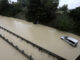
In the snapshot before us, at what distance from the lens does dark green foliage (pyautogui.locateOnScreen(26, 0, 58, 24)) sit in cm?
1465

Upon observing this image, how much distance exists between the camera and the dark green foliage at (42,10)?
14.6 meters

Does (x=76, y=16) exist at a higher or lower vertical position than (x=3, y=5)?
lower

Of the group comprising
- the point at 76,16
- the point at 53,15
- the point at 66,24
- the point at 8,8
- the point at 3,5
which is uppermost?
the point at 3,5

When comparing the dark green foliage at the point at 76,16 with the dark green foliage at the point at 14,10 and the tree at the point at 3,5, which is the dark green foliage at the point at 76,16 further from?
the tree at the point at 3,5

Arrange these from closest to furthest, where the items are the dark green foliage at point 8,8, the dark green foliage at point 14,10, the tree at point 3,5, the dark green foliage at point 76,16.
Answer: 1. the dark green foliage at point 76,16
2. the dark green foliage at point 14,10
3. the dark green foliage at point 8,8
4. the tree at point 3,5

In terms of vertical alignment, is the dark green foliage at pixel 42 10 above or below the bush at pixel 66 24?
above

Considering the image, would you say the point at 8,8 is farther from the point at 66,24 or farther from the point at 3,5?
the point at 66,24

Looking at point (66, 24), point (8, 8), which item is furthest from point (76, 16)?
point (8, 8)

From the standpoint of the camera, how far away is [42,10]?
14797 millimetres

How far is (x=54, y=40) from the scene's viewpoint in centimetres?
1017

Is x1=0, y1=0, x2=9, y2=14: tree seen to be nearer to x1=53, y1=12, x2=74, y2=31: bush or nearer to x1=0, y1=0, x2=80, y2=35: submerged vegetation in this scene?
x1=0, y1=0, x2=80, y2=35: submerged vegetation

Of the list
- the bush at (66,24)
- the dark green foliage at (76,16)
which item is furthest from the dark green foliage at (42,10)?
the bush at (66,24)

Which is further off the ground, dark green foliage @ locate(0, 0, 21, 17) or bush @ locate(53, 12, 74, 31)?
dark green foliage @ locate(0, 0, 21, 17)

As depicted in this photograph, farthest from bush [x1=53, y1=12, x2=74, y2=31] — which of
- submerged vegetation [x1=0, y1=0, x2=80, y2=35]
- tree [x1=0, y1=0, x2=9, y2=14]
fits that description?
tree [x1=0, y1=0, x2=9, y2=14]
